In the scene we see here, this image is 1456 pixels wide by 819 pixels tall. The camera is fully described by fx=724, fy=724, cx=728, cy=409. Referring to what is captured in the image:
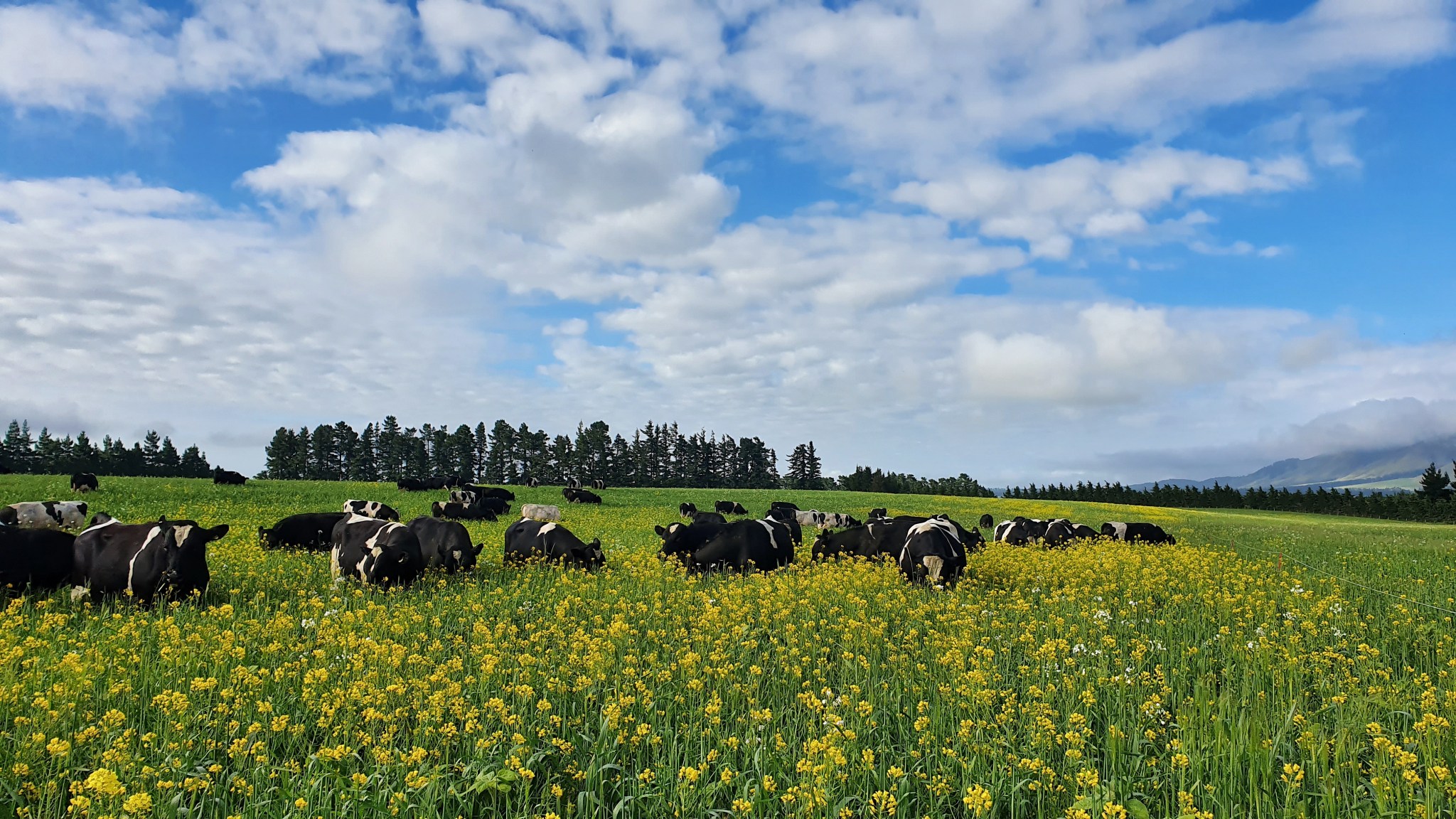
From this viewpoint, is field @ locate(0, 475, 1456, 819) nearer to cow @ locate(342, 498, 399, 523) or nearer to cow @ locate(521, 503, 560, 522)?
cow @ locate(342, 498, 399, 523)

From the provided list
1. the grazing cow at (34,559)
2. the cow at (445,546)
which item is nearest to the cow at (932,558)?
the cow at (445,546)

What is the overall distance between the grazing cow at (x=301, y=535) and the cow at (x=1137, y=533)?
25.9 m

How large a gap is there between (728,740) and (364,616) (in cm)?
625

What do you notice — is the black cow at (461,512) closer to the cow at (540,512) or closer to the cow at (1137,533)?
the cow at (540,512)

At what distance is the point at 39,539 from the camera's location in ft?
37.0

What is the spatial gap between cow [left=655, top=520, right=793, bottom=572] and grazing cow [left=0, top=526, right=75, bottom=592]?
10546 millimetres

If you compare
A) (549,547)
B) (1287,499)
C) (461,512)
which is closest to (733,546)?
(549,547)

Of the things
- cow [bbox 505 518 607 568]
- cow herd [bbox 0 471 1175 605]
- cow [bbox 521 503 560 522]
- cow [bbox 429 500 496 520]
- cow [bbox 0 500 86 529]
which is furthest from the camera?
cow [bbox 521 503 560 522]

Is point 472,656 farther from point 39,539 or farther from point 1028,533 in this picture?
point 1028,533

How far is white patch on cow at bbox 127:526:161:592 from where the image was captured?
10711 millimetres

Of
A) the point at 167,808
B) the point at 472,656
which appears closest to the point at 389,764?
the point at 167,808

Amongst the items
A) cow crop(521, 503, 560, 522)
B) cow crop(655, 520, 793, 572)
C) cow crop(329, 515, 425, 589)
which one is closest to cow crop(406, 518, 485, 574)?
cow crop(329, 515, 425, 589)

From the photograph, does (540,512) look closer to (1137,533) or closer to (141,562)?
(141,562)

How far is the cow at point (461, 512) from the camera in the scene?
32.2 m
